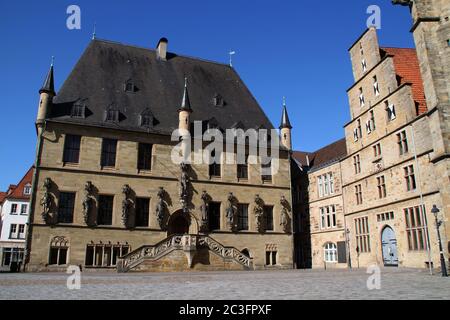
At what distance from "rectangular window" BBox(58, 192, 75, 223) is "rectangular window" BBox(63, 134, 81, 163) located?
2284mm

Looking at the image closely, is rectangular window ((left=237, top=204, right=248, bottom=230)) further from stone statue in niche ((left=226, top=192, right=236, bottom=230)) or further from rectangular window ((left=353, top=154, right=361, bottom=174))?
rectangular window ((left=353, top=154, right=361, bottom=174))

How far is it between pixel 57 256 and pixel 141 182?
683 cm

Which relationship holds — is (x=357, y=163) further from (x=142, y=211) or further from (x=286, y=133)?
Answer: (x=142, y=211)

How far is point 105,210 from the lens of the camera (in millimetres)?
24234

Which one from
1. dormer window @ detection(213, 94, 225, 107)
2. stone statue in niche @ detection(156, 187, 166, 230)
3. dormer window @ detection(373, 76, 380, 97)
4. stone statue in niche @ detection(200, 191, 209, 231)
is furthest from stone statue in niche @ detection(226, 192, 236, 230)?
dormer window @ detection(373, 76, 380, 97)

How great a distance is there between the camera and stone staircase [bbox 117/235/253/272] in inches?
818

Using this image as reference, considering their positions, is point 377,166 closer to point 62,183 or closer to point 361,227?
point 361,227

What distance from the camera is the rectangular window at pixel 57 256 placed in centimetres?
2241

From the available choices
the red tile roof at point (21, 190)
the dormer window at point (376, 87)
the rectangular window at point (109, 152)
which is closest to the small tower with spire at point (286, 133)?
the dormer window at point (376, 87)

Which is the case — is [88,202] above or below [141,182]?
below

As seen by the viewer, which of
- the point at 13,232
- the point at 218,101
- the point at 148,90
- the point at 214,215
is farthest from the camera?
the point at 13,232

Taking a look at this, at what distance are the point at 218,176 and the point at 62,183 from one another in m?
10.9

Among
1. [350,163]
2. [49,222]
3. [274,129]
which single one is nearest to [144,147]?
[49,222]

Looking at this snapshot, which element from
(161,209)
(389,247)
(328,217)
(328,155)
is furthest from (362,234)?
(161,209)
